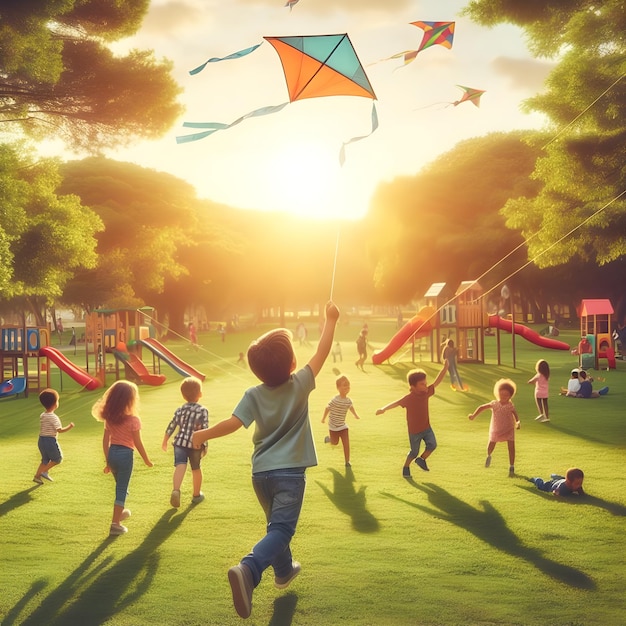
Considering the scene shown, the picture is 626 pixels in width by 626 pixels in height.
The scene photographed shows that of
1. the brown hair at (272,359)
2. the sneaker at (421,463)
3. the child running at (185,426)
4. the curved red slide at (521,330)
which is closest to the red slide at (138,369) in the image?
Result: the curved red slide at (521,330)

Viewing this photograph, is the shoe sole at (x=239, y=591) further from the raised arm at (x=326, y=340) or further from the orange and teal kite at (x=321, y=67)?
the orange and teal kite at (x=321, y=67)

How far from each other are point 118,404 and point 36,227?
17.9 meters

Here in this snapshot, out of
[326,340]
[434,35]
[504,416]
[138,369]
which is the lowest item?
[138,369]

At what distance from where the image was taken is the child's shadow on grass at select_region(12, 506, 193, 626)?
5262mm

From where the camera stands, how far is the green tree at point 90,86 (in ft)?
70.3

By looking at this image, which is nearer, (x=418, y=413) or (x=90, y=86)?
(x=418, y=413)

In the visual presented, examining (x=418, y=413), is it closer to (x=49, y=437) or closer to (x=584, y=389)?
(x=49, y=437)

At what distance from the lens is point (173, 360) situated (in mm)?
27078

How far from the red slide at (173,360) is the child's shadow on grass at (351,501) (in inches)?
620

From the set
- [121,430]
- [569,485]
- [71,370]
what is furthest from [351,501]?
[71,370]

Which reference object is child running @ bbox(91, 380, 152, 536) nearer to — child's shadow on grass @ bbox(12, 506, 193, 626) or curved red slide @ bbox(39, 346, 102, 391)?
child's shadow on grass @ bbox(12, 506, 193, 626)

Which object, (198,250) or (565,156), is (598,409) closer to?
(565,156)

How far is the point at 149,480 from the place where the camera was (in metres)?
10.2

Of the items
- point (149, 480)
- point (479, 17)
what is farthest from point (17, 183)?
point (149, 480)
